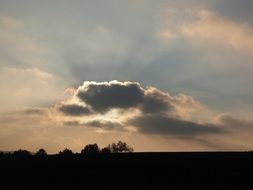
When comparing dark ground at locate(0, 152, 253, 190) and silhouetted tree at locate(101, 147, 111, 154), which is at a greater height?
silhouetted tree at locate(101, 147, 111, 154)

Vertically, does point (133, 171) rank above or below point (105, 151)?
below

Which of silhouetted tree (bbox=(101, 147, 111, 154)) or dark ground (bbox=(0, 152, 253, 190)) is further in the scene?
silhouetted tree (bbox=(101, 147, 111, 154))

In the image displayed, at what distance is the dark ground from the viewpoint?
27.5 metres

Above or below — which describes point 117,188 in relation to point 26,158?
below

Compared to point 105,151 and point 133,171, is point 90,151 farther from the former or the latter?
point 133,171

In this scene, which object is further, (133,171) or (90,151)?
(90,151)

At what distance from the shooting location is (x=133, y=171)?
2922 centimetres

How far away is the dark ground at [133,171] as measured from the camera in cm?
2748

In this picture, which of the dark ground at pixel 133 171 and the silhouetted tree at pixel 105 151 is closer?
the dark ground at pixel 133 171

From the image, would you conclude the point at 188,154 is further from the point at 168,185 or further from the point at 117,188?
the point at 117,188

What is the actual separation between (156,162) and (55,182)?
6.22m

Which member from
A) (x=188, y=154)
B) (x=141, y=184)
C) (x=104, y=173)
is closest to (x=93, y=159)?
(x=104, y=173)

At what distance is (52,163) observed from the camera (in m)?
31.5

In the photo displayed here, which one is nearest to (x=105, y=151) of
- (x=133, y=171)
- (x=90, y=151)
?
(x=90, y=151)
